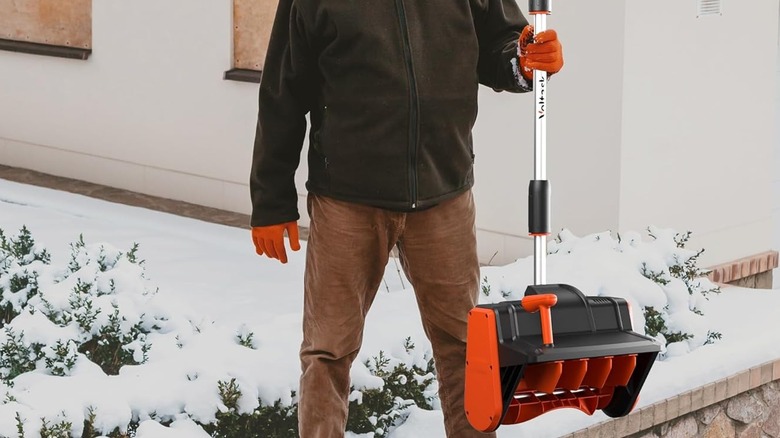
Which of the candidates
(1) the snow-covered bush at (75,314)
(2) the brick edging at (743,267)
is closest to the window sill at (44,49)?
(1) the snow-covered bush at (75,314)

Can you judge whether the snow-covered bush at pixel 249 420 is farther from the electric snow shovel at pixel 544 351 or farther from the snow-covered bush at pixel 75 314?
the electric snow shovel at pixel 544 351

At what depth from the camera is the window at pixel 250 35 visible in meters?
8.75

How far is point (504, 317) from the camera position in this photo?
361 cm

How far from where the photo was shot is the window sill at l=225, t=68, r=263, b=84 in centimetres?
873

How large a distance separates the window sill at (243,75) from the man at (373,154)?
4673 millimetres

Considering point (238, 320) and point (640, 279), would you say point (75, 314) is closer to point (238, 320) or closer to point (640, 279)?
point (238, 320)

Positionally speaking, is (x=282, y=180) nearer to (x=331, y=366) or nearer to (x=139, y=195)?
(x=331, y=366)

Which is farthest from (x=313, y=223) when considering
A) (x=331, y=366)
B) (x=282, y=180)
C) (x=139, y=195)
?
(x=139, y=195)

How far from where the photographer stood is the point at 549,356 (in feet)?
11.5

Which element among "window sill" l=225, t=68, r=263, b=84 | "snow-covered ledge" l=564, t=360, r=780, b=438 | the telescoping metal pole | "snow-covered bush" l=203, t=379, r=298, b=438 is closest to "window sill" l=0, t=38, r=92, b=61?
"window sill" l=225, t=68, r=263, b=84

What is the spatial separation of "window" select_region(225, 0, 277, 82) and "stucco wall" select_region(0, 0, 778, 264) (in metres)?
0.06

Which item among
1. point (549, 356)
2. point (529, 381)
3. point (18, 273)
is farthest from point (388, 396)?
point (18, 273)

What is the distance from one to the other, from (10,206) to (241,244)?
1.78 metres

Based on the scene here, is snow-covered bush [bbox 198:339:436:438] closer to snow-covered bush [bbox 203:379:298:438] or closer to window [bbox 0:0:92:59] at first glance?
snow-covered bush [bbox 203:379:298:438]
